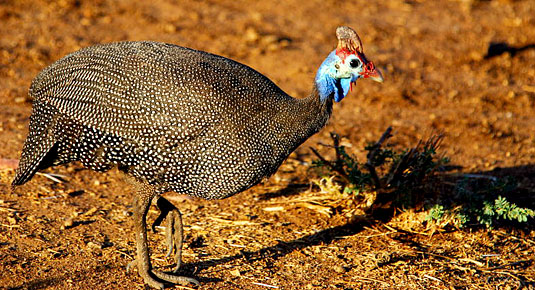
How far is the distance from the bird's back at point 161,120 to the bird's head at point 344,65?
0.28 meters

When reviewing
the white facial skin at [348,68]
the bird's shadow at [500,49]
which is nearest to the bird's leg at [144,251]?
the white facial skin at [348,68]

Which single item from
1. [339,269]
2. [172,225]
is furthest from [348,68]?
[172,225]

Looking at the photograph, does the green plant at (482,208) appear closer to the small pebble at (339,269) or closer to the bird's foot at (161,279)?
the small pebble at (339,269)

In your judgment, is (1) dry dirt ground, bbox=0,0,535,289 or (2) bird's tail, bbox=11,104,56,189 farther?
(1) dry dirt ground, bbox=0,0,535,289

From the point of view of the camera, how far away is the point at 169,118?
3455mm

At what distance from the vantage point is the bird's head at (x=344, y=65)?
3740 mm

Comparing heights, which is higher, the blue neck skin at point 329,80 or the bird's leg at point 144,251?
the blue neck skin at point 329,80

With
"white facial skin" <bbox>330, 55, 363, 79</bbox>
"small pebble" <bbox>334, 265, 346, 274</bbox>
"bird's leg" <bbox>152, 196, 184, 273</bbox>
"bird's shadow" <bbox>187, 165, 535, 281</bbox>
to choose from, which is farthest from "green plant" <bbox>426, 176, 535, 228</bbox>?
"bird's leg" <bbox>152, 196, 184, 273</bbox>

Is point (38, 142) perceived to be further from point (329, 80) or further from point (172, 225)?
point (329, 80)

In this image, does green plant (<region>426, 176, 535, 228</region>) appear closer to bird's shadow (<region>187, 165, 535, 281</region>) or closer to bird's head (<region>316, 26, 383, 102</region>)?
bird's shadow (<region>187, 165, 535, 281</region>)

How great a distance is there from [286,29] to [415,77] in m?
1.98

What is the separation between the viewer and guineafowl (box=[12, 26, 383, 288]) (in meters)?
3.49

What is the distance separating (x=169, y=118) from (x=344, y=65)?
42.4 inches

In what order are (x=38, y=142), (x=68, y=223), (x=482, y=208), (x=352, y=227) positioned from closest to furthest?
(x=38, y=142)
(x=68, y=223)
(x=482, y=208)
(x=352, y=227)
